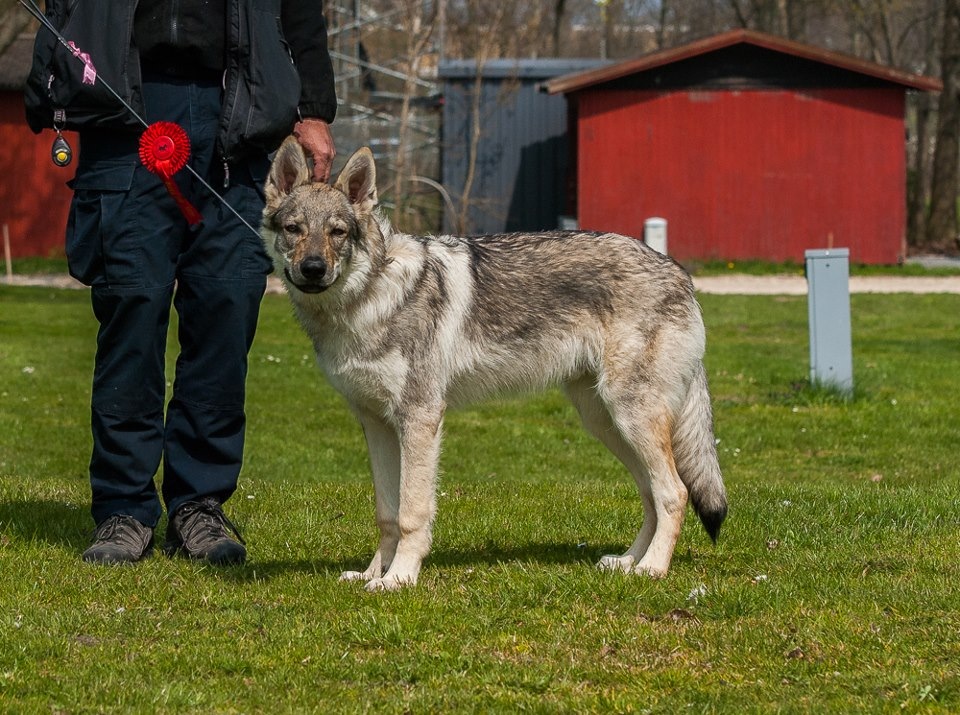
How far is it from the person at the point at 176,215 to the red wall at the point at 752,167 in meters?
21.4

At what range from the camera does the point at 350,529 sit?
6.54 metres

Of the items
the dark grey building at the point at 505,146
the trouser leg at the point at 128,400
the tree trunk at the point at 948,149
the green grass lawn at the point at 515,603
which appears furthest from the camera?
the tree trunk at the point at 948,149

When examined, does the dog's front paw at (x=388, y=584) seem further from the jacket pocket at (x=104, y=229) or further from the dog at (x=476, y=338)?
the jacket pocket at (x=104, y=229)

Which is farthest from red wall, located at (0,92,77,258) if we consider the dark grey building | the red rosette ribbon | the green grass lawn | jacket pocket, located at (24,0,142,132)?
the red rosette ribbon

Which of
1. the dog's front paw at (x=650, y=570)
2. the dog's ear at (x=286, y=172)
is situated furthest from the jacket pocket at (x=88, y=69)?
the dog's front paw at (x=650, y=570)

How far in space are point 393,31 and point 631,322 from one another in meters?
28.6

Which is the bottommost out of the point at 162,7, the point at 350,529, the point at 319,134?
the point at 350,529

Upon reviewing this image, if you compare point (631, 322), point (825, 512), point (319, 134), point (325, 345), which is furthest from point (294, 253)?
point (825, 512)

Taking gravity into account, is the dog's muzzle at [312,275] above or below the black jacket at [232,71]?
below

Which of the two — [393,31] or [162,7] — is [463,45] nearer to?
[393,31]

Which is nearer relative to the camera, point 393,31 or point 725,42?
point 725,42

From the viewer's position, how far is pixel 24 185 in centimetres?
2944

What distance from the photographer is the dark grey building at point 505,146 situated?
29.9 meters

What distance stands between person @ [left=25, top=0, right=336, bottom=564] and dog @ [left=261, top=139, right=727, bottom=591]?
1.66ft
